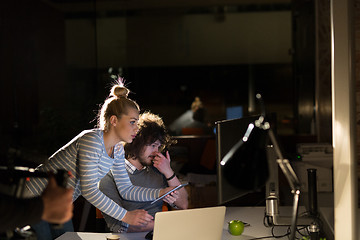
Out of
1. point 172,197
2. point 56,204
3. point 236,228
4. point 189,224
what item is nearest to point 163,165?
point 172,197

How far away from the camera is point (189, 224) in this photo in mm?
2254

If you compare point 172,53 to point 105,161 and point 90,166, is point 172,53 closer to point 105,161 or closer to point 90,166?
point 105,161

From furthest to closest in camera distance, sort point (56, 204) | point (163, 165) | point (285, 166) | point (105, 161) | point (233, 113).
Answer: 1. point (233, 113)
2. point (163, 165)
3. point (105, 161)
4. point (285, 166)
5. point (56, 204)

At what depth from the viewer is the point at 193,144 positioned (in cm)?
634

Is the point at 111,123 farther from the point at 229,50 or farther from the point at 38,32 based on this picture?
the point at 229,50

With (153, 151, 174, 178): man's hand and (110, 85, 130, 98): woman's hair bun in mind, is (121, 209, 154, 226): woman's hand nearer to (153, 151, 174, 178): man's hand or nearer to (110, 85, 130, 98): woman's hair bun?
(153, 151, 174, 178): man's hand

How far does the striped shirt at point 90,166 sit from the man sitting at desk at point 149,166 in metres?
0.11

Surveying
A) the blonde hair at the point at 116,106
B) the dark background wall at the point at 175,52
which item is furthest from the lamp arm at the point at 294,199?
the dark background wall at the point at 175,52

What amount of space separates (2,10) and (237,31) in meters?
4.82

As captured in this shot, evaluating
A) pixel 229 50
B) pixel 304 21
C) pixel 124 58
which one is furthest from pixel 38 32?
pixel 304 21

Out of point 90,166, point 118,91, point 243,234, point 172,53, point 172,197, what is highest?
point 172,53

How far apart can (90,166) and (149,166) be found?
1.89 ft

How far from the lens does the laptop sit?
7.30 ft

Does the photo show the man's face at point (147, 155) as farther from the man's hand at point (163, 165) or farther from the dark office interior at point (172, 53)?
the dark office interior at point (172, 53)
